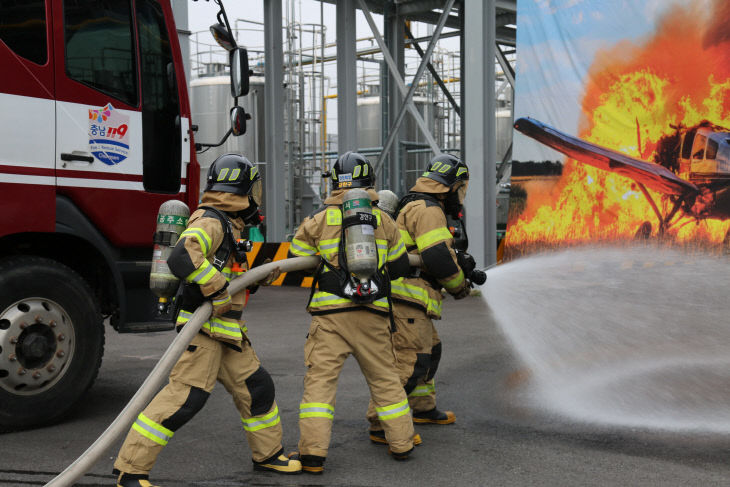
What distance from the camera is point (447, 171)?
5047 millimetres

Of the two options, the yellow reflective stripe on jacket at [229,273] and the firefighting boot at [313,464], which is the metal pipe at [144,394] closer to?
the yellow reflective stripe on jacket at [229,273]

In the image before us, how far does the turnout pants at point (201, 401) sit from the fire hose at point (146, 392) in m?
0.13

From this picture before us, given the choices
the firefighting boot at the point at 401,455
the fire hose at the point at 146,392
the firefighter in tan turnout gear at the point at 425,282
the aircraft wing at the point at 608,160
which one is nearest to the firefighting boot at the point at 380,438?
the firefighter in tan turnout gear at the point at 425,282

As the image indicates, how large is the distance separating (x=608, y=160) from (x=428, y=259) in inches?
143

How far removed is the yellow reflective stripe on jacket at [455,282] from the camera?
16.0 feet

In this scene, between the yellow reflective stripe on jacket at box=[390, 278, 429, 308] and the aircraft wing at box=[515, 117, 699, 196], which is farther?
the aircraft wing at box=[515, 117, 699, 196]

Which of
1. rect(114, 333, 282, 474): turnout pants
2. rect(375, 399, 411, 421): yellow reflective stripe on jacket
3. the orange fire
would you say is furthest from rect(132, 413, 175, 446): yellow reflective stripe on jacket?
the orange fire

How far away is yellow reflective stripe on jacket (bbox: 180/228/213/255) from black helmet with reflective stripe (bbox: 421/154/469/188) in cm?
173

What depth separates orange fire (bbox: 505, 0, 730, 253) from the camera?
6.70 m

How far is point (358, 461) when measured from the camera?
4355 mm

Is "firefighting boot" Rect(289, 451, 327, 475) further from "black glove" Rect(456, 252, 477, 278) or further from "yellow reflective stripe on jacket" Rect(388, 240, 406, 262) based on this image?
"black glove" Rect(456, 252, 477, 278)

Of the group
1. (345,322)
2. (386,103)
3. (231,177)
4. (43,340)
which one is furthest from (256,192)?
(386,103)

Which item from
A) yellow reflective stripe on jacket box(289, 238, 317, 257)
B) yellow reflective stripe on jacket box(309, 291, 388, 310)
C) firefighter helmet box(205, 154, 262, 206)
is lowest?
yellow reflective stripe on jacket box(309, 291, 388, 310)

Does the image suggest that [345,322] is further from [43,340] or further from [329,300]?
[43,340]
